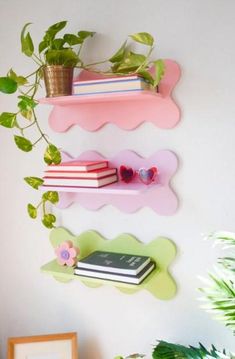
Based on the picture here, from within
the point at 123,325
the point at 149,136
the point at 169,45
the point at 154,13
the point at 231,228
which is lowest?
the point at 123,325

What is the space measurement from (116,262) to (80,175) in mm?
331

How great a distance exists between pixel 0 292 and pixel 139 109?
1081 mm

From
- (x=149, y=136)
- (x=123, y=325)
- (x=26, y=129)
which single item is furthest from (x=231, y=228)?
(x=26, y=129)

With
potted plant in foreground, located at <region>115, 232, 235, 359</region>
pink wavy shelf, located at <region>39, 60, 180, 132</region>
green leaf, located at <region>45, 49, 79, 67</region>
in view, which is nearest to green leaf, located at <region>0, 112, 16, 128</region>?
pink wavy shelf, located at <region>39, 60, 180, 132</region>

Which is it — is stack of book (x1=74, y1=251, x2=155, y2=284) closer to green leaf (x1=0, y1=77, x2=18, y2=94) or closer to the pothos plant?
the pothos plant

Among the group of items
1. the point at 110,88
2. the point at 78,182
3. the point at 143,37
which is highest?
the point at 143,37

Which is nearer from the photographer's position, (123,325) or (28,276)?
(123,325)

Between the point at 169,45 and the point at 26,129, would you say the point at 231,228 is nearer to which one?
the point at 169,45

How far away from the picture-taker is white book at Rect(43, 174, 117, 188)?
101 centimetres

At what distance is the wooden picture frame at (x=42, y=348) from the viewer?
3.90ft

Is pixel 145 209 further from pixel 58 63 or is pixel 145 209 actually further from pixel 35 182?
pixel 58 63

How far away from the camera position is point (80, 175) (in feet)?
3.37

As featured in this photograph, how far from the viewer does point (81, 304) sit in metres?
1.28

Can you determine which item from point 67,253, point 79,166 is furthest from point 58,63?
point 67,253
